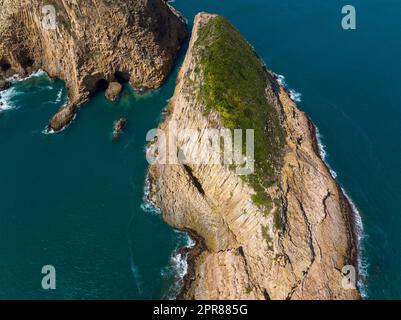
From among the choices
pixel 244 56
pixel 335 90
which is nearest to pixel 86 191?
pixel 244 56

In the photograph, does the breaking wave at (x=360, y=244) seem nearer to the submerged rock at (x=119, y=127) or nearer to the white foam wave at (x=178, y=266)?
the white foam wave at (x=178, y=266)

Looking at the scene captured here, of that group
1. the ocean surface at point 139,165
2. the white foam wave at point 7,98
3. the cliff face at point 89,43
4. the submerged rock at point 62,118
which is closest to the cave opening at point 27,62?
the cliff face at point 89,43

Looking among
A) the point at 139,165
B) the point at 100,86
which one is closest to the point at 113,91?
the point at 100,86

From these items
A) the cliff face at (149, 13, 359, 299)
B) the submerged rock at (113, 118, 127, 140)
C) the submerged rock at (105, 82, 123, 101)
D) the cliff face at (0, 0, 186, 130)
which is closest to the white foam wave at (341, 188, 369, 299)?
the cliff face at (149, 13, 359, 299)

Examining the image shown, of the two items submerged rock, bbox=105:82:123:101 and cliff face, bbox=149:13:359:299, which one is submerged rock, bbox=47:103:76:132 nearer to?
submerged rock, bbox=105:82:123:101

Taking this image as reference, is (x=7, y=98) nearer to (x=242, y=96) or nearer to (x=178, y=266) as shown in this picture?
(x=242, y=96)

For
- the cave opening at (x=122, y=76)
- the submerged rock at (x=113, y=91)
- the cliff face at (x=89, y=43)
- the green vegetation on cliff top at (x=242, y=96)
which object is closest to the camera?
the green vegetation on cliff top at (x=242, y=96)

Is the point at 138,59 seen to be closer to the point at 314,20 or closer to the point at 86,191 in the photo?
the point at 86,191
